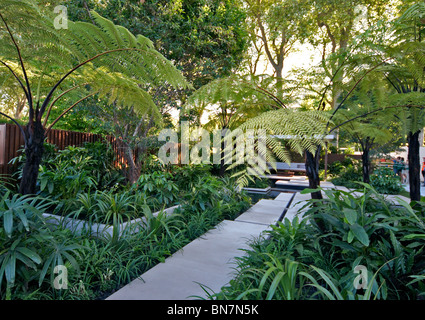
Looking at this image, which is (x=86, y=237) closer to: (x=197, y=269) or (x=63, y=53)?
(x=197, y=269)

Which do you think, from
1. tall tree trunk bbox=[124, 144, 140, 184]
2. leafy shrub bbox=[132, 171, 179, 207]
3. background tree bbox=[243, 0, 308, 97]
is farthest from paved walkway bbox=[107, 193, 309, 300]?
background tree bbox=[243, 0, 308, 97]

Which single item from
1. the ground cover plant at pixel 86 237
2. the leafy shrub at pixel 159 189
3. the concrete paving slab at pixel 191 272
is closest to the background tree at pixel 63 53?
the ground cover plant at pixel 86 237

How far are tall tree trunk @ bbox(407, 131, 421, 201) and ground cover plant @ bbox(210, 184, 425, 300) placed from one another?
1.20m

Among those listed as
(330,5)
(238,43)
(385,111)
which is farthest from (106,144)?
(330,5)

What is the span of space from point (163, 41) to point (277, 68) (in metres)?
9.55

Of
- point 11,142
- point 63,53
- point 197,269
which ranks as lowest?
point 197,269

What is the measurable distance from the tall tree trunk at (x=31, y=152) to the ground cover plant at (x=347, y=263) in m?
1.97

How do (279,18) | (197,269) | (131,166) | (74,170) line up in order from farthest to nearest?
1. (279,18)
2. (131,166)
3. (74,170)
4. (197,269)

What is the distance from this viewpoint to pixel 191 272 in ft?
6.32

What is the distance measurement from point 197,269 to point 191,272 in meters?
0.07

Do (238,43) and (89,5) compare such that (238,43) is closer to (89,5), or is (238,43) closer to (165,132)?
(165,132)

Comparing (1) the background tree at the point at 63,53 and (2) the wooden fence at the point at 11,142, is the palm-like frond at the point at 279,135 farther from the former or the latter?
(2) the wooden fence at the point at 11,142

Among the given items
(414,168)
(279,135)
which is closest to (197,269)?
(279,135)

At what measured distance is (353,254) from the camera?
5.33ft
